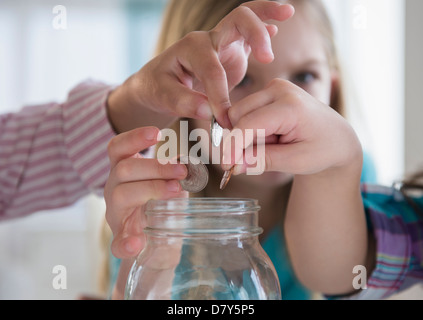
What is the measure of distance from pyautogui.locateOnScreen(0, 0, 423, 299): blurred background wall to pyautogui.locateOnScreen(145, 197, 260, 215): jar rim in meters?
1.06

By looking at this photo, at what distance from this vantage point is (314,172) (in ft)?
0.90

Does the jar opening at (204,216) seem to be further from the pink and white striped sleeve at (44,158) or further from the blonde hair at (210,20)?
the pink and white striped sleeve at (44,158)

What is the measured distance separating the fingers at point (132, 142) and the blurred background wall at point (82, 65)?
3.44ft

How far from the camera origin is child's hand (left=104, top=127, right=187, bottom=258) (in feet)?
0.86

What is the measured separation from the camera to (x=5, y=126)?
1.91 feet

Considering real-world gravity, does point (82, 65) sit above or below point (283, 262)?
above

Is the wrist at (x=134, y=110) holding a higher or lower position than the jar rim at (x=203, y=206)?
higher

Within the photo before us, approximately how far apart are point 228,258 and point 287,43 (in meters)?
0.18

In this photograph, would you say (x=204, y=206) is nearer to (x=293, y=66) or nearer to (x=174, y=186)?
(x=174, y=186)

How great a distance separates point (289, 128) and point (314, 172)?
1.9 inches

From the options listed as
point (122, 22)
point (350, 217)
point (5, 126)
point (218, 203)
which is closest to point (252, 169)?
point (218, 203)

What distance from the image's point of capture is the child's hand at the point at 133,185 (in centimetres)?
26
